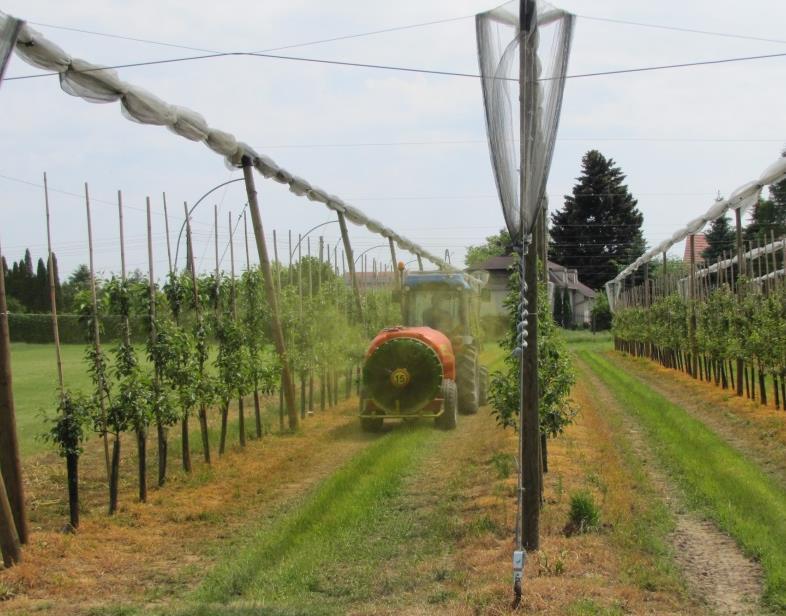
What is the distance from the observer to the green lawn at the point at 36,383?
14086mm

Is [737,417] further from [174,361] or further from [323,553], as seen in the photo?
[323,553]

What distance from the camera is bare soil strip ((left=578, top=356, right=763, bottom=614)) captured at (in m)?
6.01

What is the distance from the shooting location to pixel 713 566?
678 centimetres

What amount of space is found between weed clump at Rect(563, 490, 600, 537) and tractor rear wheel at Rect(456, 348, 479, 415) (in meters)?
8.20

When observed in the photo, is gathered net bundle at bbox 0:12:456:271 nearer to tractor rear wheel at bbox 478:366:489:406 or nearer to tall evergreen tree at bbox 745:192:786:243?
tractor rear wheel at bbox 478:366:489:406

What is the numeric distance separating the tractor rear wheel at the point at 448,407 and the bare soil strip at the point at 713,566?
523 cm

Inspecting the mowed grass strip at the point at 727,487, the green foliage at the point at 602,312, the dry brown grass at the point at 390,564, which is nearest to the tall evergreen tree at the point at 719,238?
the green foliage at the point at 602,312

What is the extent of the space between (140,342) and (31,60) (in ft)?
14.0

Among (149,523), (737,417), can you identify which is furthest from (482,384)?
(149,523)

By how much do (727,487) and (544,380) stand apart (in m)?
2.23

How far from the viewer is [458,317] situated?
53.3 feet

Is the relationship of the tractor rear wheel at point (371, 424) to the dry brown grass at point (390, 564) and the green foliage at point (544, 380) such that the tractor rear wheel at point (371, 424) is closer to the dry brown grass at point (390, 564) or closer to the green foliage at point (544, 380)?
the dry brown grass at point (390, 564)

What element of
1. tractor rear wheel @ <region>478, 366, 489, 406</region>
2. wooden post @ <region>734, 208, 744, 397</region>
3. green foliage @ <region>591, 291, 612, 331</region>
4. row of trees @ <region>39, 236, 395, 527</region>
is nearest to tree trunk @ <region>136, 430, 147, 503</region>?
row of trees @ <region>39, 236, 395, 527</region>

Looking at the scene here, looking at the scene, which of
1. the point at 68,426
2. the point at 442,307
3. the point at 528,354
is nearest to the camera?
the point at 528,354
